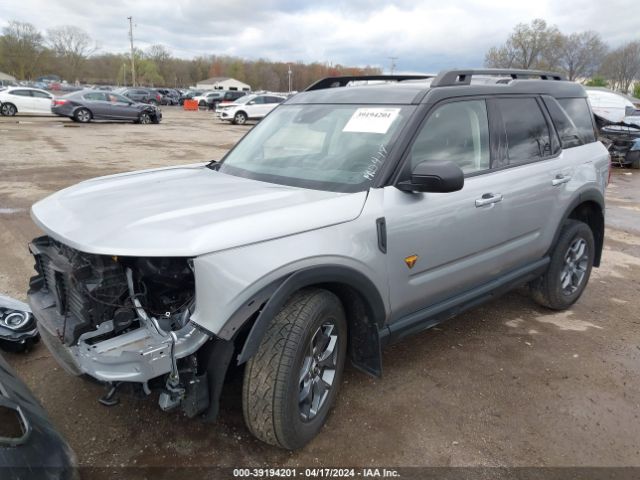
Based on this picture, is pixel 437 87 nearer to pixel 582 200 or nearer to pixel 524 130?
pixel 524 130

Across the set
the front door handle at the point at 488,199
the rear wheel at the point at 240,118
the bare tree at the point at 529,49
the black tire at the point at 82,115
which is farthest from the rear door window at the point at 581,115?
the bare tree at the point at 529,49

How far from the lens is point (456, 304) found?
10.9 feet

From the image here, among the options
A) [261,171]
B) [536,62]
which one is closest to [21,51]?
[536,62]

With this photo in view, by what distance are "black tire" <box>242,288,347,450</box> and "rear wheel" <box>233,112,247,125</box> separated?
2668cm

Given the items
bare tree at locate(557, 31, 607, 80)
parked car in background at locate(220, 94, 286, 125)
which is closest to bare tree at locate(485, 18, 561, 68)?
bare tree at locate(557, 31, 607, 80)

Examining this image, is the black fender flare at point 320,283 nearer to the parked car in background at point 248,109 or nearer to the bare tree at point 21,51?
the parked car in background at point 248,109

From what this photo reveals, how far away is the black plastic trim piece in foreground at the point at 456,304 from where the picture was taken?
116 inches

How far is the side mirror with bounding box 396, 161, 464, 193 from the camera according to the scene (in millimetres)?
2652

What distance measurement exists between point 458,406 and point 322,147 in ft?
6.02

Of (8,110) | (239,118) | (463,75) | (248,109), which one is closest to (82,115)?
(8,110)

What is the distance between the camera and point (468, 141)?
3379 mm

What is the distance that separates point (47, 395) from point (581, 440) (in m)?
3.14

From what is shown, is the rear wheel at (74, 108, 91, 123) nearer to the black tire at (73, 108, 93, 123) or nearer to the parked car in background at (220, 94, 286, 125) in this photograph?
the black tire at (73, 108, 93, 123)

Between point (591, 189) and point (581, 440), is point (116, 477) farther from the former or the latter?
point (591, 189)
